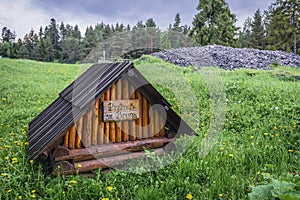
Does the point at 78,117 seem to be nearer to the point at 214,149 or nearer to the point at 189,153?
the point at 189,153

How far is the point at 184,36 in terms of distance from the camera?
11.5 meters

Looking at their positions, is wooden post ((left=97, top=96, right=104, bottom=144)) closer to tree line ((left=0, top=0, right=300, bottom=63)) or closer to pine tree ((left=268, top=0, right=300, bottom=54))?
tree line ((left=0, top=0, right=300, bottom=63))

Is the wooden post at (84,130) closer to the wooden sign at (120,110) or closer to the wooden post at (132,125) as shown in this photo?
the wooden sign at (120,110)

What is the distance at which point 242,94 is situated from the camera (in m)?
7.46

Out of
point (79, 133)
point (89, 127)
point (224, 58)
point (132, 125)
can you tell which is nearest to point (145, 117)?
point (132, 125)

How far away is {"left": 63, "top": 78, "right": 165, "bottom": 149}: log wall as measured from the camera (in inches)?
129

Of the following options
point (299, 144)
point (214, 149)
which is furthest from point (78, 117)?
point (299, 144)

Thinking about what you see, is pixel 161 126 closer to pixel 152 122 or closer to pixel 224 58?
pixel 152 122

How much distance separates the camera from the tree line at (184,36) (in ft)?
18.6

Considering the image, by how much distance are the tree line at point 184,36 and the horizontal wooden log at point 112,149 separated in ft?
6.07

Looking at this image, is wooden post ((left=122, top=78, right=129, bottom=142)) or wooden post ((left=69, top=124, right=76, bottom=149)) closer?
wooden post ((left=69, top=124, right=76, bottom=149))

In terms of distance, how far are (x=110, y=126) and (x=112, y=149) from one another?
0.31m

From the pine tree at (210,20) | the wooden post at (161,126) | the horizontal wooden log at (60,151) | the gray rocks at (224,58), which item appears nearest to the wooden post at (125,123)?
the wooden post at (161,126)

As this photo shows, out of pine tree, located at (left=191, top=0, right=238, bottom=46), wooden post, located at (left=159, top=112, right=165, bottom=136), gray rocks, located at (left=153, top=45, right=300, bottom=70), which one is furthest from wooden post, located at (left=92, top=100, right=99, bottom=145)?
pine tree, located at (left=191, top=0, right=238, bottom=46)
